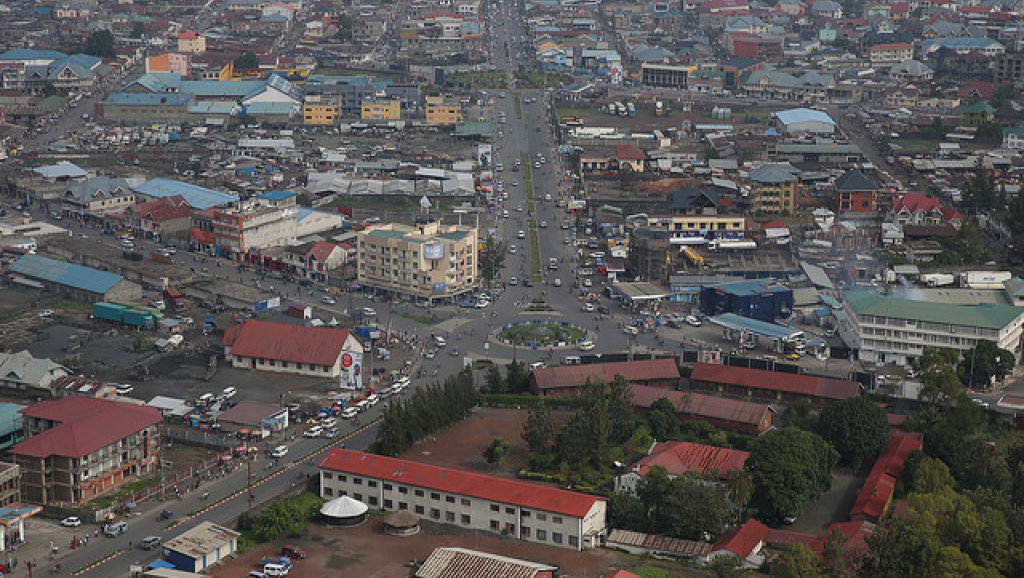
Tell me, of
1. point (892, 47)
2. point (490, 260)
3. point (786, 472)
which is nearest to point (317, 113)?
point (490, 260)

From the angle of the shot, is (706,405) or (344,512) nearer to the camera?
(344,512)

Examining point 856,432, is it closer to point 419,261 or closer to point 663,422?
point 663,422

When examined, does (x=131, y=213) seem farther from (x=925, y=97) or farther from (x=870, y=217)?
(x=925, y=97)

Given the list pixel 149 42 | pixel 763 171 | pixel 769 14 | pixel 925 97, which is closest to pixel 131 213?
pixel 763 171

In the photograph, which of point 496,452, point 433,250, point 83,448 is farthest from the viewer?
point 433,250

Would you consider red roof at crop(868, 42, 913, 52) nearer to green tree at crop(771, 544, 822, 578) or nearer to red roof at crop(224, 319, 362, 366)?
red roof at crop(224, 319, 362, 366)

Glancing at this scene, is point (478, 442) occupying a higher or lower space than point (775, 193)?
lower

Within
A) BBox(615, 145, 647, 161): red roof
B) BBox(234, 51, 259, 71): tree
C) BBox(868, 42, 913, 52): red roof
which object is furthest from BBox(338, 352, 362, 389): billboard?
BBox(868, 42, 913, 52): red roof
